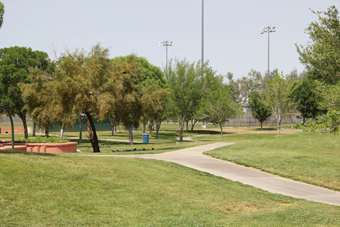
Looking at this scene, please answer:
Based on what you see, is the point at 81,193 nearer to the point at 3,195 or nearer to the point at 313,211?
the point at 3,195

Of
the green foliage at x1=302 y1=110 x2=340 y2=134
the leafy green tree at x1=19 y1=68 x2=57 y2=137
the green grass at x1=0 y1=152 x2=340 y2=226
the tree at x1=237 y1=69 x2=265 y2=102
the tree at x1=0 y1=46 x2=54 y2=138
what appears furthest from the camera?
the tree at x1=237 y1=69 x2=265 y2=102

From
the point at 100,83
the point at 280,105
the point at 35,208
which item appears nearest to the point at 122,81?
the point at 100,83

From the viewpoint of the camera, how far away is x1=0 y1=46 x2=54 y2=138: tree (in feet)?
125

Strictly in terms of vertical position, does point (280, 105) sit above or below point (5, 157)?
above

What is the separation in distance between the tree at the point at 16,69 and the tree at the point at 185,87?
12813 mm

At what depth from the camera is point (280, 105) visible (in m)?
50.7

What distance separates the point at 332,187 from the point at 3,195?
12173 millimetres

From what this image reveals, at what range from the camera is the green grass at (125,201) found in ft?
25.9

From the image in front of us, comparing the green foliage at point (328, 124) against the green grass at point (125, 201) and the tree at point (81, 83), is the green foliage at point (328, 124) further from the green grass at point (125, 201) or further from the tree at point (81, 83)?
the tree at point (81, 83)

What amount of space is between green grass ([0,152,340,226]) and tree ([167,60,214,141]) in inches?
1166

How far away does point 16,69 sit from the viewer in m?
38.9

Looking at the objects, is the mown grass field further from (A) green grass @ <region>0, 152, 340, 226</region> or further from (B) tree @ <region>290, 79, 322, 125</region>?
(B) tree @ <region>290, 79, 322, 125</region>

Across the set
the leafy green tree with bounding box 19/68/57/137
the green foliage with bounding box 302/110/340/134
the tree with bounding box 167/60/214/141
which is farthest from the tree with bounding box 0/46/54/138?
the green foliage with bounding box 302/110/340/134

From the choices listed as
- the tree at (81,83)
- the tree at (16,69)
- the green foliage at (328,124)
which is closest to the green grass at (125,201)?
the green foliage at (328,124)
